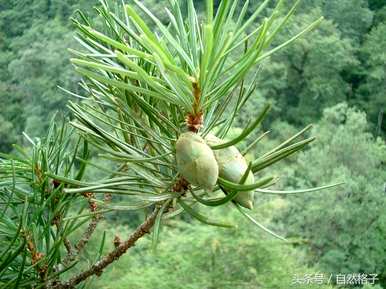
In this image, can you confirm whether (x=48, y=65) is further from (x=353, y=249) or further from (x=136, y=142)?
(x=136, y=142)

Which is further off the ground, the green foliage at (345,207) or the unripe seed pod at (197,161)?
the unripe seed pod at (197,161)

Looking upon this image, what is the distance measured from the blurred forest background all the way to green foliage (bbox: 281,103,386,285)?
0.01 meters

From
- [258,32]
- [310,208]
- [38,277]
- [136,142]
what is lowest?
[310,208]

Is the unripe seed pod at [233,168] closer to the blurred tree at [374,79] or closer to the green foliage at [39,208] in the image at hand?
the green foliage at [39,208]

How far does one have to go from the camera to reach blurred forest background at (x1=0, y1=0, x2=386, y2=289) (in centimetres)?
387

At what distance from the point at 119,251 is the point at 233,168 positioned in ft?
0.42

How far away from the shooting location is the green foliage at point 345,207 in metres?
6.65

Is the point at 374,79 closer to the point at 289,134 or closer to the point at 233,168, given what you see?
the point at 289,134

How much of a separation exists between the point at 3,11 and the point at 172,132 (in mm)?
12205

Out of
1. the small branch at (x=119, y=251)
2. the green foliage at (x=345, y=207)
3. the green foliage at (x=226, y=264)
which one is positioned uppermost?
the small branch at (x=119, y=251)

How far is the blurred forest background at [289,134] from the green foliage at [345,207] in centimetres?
1

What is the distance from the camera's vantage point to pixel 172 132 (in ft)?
1.16

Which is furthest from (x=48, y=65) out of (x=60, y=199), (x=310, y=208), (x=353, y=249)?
(x=60, y=199)

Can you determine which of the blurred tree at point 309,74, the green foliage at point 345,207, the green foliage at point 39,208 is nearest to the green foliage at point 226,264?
the green foliage at point 345,207
